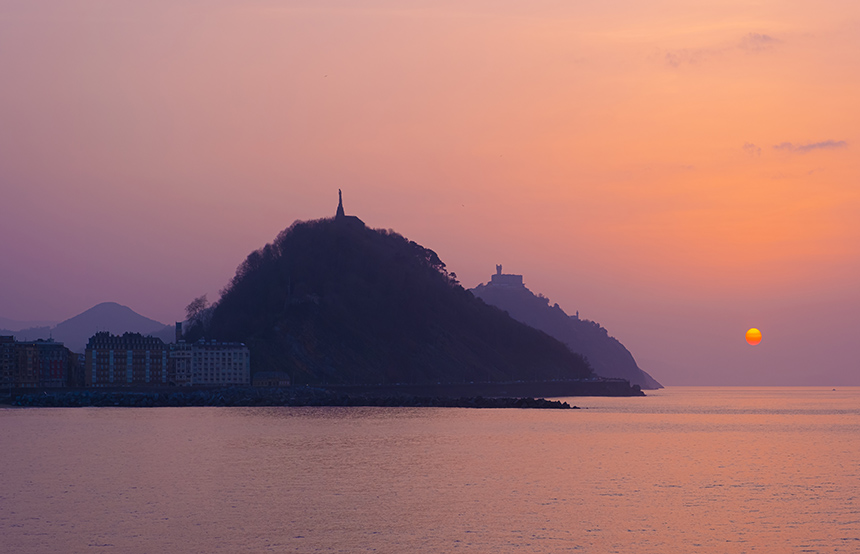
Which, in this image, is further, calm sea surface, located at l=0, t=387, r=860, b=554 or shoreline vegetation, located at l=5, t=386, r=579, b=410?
shoreline vegetation, located at l=5, t=386, r=579, b=410

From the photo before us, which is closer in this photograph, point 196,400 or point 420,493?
point 420,493

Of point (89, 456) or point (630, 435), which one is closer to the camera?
point (89, 456)

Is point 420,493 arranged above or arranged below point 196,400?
below

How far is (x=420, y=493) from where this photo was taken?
2153 inches

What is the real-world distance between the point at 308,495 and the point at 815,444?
217 feet

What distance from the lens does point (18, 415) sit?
148625mm

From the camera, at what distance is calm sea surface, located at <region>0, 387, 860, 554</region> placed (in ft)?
132

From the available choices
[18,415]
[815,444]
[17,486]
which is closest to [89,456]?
[17,486]

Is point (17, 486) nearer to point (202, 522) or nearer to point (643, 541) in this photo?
point (202, 522)

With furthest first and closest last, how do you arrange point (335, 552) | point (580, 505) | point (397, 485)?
point (397, 485) < point (580, 505) < point (335, 552)

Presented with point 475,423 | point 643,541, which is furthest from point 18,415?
point 643,541

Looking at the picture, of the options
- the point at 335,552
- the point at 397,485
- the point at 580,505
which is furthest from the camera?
the point at 397,485

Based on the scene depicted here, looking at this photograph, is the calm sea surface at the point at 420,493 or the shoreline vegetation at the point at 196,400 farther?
the shoreline vegetation at the point at 196,400

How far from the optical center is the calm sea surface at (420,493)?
4031 centimetres
